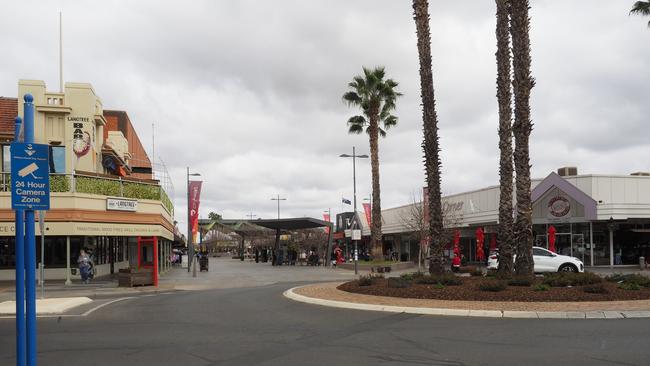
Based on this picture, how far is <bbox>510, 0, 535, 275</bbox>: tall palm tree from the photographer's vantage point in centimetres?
1839

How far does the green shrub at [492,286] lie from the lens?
16047 millimetres

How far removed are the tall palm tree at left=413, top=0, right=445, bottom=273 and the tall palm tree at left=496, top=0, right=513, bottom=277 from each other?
6.38 ft

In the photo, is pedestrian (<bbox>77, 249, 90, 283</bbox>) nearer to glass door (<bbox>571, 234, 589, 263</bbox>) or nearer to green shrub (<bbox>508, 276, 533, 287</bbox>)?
green shrub (<bbox>508, 276, 533, 287</bbox>)

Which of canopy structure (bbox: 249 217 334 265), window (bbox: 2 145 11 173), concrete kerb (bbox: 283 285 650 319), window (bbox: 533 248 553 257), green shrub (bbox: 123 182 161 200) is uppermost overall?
window (bbox: 2 145 11 173)

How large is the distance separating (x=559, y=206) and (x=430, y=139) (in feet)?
73.7

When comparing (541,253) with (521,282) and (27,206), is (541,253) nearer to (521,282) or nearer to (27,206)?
(521,282)

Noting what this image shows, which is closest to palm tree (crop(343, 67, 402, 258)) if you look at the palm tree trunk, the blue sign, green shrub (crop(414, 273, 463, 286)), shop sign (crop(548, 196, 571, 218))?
the palm tree trunk

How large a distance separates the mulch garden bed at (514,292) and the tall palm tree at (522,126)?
4.16ft

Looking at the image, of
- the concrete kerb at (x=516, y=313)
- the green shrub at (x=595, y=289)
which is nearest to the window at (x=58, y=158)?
the concrete kerb at (x=516, y=313)

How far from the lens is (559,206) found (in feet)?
128

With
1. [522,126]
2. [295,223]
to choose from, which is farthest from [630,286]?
[295,223]

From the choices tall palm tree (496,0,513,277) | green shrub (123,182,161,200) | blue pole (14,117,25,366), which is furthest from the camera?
green shrub (123,182,161,200)

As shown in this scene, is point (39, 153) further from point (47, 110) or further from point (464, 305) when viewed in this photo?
point (47, 110)

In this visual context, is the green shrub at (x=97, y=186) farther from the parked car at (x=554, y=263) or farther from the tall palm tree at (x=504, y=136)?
the tall palm tree at (x=504, y=136)
